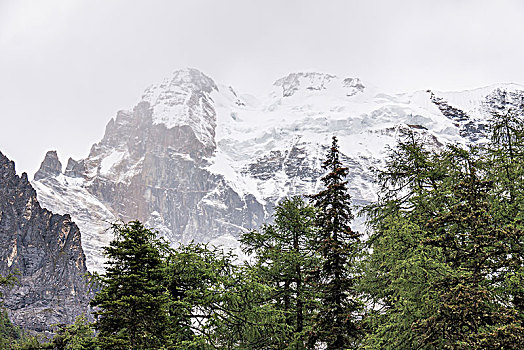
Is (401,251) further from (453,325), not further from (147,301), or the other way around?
(147,301)

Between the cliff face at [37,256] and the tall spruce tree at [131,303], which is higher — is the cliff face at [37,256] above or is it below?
above

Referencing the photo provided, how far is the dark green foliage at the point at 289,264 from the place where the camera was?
49.9 ft

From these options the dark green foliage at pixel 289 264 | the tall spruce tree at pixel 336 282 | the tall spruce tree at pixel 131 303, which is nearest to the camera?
the tall spruce tree at pixel 131 303

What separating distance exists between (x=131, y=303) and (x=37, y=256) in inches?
6434

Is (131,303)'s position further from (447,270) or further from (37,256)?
(37,256)

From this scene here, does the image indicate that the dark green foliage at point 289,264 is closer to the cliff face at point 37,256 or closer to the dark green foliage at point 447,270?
the dark green foliage at point 447,270

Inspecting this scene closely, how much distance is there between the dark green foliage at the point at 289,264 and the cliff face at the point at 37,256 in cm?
13536

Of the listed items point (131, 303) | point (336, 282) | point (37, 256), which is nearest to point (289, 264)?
point (336, 282)

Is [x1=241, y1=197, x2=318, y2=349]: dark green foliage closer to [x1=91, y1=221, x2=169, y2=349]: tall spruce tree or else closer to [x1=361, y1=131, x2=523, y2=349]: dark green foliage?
[x1=361, y1=131, x2=523, y2=349]: dark green foliage

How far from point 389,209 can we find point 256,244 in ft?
15.8

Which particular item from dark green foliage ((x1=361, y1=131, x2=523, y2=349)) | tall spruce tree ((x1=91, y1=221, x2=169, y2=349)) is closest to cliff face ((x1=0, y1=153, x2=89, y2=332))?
tall spruce tree ((x1=91, y1=221, x2=169, y2=349))

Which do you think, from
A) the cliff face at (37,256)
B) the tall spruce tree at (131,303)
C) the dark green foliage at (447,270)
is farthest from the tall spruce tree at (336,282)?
the cliff face at (37,256)

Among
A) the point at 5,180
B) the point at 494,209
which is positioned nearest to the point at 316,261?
the point at 494,209

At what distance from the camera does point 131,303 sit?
11.5 meters
